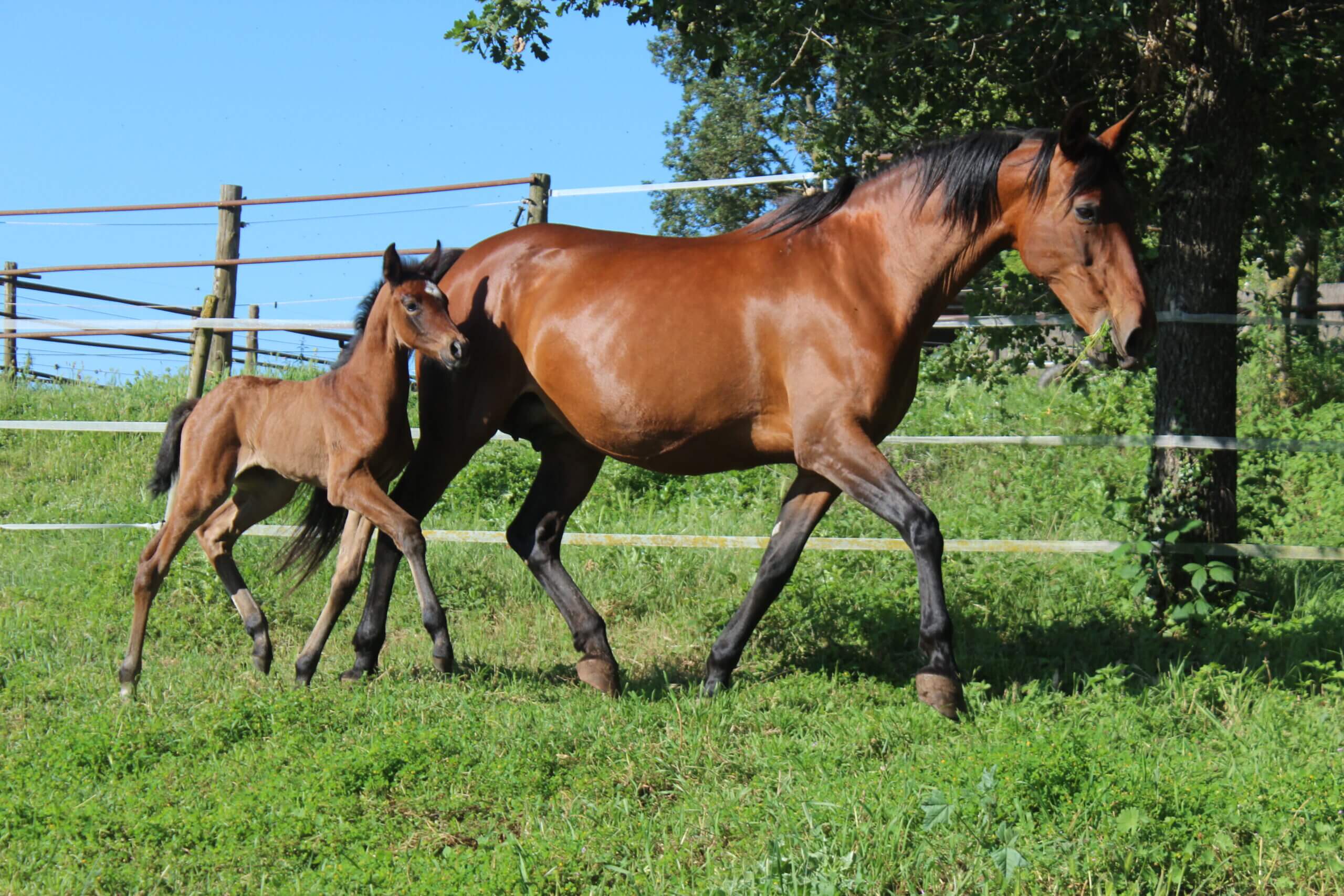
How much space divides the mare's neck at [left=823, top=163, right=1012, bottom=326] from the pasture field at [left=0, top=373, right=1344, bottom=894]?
1.58 m

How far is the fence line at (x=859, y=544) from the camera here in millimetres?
5750

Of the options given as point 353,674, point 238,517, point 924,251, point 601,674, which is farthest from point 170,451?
point 924,251

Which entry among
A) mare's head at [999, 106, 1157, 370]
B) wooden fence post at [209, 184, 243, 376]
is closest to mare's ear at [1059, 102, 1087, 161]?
mare's head at [999, 106, 1157, 370]

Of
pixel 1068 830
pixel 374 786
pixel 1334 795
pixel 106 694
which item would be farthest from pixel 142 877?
pixel 1334 795

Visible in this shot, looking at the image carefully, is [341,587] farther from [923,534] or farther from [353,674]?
[923,534]

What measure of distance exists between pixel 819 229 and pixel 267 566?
3.93 m

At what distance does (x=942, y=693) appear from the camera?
4328mm

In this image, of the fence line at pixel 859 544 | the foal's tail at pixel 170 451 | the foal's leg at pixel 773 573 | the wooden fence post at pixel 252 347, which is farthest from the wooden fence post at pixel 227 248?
the foal's leg at pixel 773 573

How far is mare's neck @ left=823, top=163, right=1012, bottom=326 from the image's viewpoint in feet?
15.4

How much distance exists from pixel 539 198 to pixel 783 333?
581 cm

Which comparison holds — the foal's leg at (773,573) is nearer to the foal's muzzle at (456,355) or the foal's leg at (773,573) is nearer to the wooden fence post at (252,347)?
the foal's muzzle at (456,355)

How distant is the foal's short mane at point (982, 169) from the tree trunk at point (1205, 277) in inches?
64.5

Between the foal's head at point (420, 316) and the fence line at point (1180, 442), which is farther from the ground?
the foal's head at point (420, 316)

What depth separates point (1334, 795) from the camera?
11.2 feet
